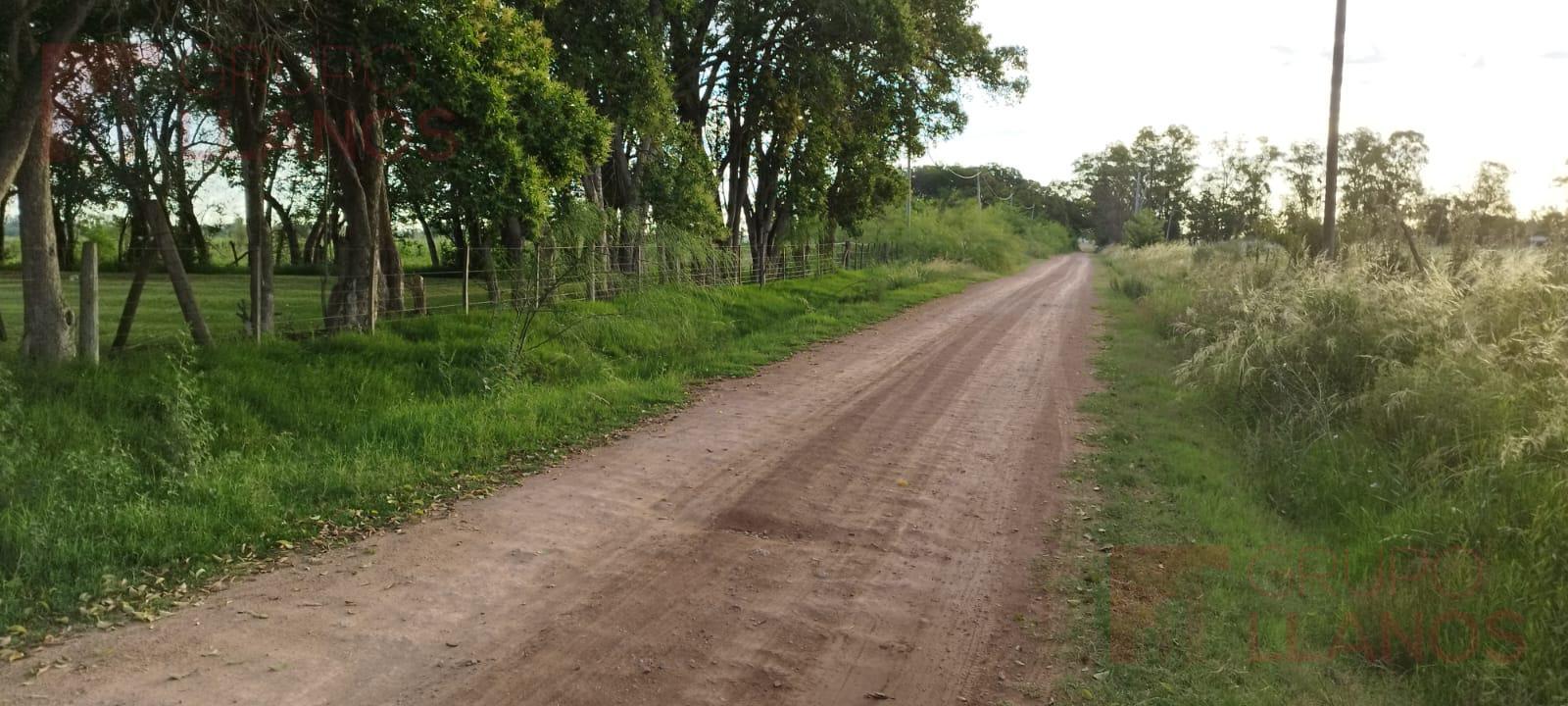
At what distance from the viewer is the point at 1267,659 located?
446 centimetres

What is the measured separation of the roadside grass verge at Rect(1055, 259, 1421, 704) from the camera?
425cm

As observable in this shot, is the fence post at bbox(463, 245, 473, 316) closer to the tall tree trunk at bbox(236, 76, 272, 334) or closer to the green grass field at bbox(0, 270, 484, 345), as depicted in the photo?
the green grass field at bbox(0, 270, 484, 345)

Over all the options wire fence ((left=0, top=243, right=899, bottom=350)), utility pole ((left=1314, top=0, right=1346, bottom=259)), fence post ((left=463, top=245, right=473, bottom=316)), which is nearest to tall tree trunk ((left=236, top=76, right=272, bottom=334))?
wire fence ((left=0, top=243, right=899, bottom=350))

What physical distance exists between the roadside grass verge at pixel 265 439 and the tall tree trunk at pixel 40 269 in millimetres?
503

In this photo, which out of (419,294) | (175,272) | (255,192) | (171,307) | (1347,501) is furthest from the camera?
(419,294)

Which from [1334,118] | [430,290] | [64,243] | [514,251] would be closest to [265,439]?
[430,290]

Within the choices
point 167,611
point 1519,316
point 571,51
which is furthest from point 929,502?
point 571,51

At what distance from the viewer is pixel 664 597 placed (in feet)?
16.5

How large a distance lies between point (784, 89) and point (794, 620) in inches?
776

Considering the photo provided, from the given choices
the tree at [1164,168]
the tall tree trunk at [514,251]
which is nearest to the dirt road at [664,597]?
the tall tree trunk at [514,251]

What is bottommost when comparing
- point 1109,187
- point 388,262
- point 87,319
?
point 87,319

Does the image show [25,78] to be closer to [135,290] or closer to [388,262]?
[135,290]

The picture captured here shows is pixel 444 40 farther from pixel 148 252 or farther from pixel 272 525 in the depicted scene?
pixel 272 525

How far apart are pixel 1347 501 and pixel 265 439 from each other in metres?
8.30
